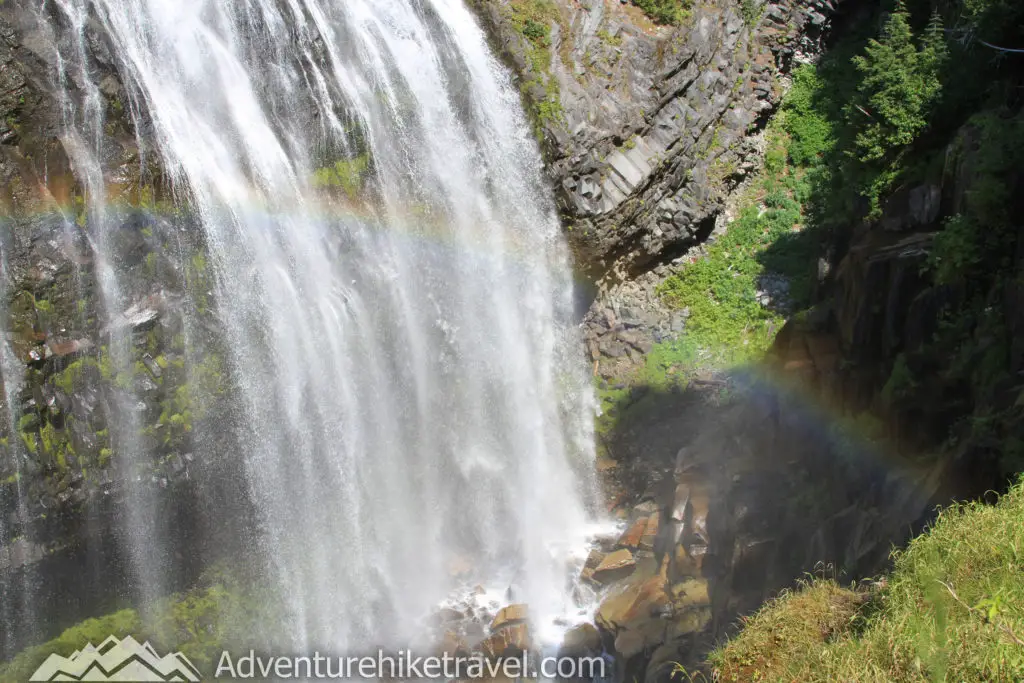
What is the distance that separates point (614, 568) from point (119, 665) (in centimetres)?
704

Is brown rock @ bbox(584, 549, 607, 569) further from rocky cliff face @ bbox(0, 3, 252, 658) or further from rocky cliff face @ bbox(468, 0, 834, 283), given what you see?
rocky cliff face @ bbox(0, 3, 252, 658)

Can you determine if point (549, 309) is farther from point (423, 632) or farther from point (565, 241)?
point (423, 632)

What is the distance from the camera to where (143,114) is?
12070mm

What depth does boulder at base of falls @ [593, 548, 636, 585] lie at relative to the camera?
12.6 meters

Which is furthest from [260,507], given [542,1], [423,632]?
[542,1]

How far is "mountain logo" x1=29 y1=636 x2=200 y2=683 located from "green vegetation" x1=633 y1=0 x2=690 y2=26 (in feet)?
44.2

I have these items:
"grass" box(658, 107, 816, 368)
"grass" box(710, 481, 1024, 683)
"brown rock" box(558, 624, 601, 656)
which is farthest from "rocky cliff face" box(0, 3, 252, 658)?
"grass" box(658, 107, 816, 368)

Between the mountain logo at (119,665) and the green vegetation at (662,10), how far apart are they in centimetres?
1348

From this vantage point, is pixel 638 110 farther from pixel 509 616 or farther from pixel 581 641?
pixel 581 641

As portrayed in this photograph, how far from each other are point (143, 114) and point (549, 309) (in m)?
7.17

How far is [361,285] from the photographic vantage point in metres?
13.4

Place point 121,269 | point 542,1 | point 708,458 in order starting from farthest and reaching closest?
point 542,1, point 708,458, point 121,269

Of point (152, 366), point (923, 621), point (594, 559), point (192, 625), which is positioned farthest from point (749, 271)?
point (192, 625)

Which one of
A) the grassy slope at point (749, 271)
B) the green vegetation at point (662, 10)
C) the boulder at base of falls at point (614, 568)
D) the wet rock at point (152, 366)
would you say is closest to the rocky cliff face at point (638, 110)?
the green vegetation at point (662, 10)
